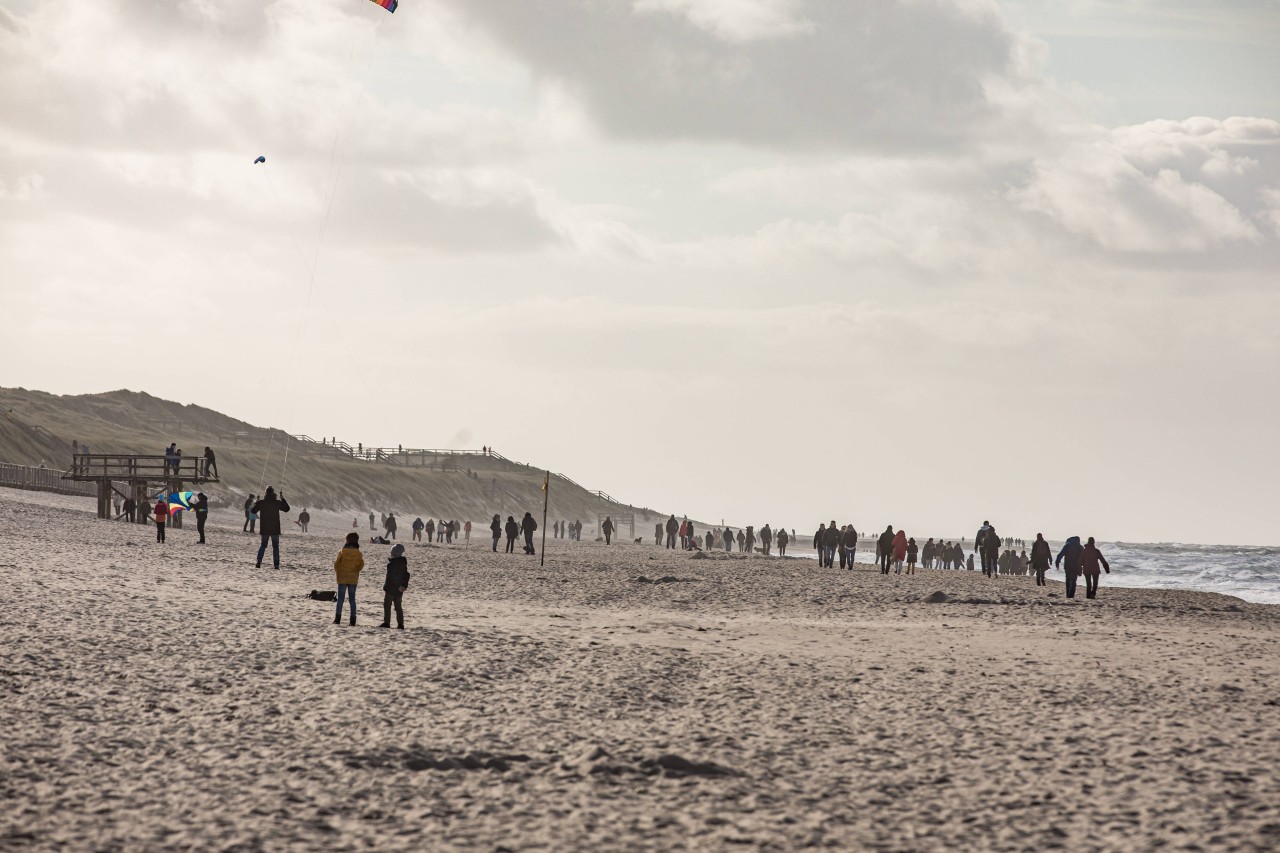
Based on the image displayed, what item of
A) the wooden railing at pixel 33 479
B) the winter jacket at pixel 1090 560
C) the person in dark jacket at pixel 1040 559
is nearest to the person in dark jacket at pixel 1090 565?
the winter jacket at pixel 1090 560

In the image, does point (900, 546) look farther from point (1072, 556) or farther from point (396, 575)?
point (396, 575)

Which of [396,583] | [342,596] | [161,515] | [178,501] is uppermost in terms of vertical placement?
[178,501]

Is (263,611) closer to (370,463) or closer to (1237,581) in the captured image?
(1237,581)

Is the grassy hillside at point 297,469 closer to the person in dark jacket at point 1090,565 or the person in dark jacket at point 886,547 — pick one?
the person in dark jacket at point 886,547

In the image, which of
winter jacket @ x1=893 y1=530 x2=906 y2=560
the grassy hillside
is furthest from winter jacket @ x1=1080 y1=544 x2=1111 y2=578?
the grassy hillside

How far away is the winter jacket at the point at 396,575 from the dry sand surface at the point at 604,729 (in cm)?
68

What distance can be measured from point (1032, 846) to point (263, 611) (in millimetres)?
13127

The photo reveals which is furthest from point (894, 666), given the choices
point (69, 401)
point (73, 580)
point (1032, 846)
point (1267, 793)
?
point (69, 401)

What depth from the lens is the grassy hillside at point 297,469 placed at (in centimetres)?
8056

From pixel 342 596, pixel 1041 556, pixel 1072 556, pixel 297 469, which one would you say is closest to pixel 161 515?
pixel 342 596

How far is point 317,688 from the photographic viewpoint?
489 inches

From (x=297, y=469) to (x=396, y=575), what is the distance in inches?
3184

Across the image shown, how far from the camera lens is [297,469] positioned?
94250 mm

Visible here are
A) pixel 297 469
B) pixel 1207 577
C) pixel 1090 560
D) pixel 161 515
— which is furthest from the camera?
pixel 297 469
